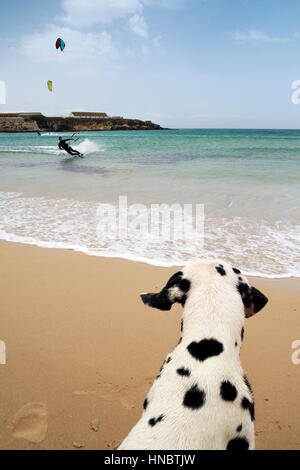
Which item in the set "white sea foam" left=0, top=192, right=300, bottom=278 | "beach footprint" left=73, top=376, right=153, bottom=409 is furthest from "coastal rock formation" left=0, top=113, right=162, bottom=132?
"beach footprint" left=73, top=376, right=153, bottom=409

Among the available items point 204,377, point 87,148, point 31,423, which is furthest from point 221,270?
point 87,148

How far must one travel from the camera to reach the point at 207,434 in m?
1.31

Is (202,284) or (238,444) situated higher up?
(202,284)

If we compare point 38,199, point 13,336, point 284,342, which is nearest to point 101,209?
point 38,199

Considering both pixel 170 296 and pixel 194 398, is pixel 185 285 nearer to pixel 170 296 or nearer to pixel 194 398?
pixel 170 296

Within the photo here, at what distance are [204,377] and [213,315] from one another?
0.34 metres

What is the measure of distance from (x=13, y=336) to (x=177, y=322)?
69.6 inches

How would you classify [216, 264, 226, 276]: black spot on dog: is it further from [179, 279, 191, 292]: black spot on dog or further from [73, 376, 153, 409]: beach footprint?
[73, 376, 153, 409]: beach footprint

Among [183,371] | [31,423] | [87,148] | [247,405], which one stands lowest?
[31,423]

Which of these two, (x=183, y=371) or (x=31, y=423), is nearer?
(x=183, y=371)

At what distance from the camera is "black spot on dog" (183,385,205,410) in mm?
1390

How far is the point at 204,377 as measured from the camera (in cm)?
148

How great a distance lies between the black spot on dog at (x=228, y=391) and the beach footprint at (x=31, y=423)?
145cm

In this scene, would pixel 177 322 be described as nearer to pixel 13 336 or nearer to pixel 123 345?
pixel 123 345
